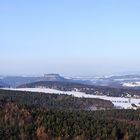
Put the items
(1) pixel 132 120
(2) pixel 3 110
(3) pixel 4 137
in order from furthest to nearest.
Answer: (1) pixel 132 120 < (2) pixel 3 110 < (3) pixel 4 137

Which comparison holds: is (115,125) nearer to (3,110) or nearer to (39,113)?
(39,113)

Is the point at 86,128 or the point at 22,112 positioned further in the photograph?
the point at 22,112

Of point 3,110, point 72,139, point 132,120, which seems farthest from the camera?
point 132,120

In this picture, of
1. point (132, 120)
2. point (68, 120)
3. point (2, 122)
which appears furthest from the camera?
point (132, 120)

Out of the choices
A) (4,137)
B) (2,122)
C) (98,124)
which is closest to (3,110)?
(2,122)

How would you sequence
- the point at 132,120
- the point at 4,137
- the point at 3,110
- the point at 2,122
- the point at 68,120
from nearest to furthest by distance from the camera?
1. the point at 4,137
2. the point at 2,122
3. the point at 68,120
4. the point at 3,110
5. the point at 132,120

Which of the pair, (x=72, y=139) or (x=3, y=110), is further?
(x=3, y=110)

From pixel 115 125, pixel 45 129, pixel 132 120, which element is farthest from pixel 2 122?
pixel 132 120

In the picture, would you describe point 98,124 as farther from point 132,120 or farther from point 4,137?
point 132,120
